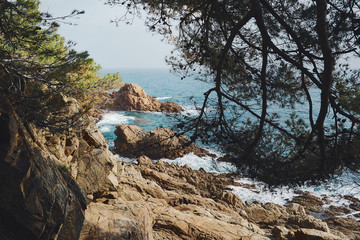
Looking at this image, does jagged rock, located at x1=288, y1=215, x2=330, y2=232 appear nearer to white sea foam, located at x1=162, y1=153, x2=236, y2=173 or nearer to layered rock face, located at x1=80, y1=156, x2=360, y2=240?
layered rock face, located at x1=80, y1=156, x2=360, y2=240

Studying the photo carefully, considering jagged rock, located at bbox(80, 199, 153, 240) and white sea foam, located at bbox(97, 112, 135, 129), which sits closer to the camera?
jagged rock, located at bbox(80, 199, 153, 240)

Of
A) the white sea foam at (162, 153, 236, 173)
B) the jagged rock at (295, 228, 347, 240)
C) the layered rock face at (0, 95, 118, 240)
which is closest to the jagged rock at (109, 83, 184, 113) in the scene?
the white sea foam at (162, 153, 236, 173)

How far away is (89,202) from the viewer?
5723 millimetres

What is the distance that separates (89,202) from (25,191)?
249 cm

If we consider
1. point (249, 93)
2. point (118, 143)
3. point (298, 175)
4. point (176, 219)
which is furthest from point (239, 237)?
point (118, 143)

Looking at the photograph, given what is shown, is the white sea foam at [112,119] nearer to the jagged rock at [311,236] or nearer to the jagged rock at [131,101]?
the jagged rock at [131,101]

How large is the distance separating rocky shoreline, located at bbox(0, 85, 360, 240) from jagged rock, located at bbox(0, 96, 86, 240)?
0.4 inches

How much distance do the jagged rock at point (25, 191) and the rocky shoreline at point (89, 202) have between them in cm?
1

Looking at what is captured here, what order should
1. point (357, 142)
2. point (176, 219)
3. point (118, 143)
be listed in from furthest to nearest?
1. point (118, 143)
2. point (176, 219)
3. point (357, 142)

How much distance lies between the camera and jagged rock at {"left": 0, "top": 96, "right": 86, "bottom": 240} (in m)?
3.27

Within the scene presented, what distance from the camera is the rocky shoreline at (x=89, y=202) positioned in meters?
3.38

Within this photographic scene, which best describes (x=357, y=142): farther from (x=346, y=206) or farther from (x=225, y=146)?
(x=346, y=206)

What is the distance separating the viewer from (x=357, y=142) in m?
4.30

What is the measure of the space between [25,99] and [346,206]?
17.0 meters
